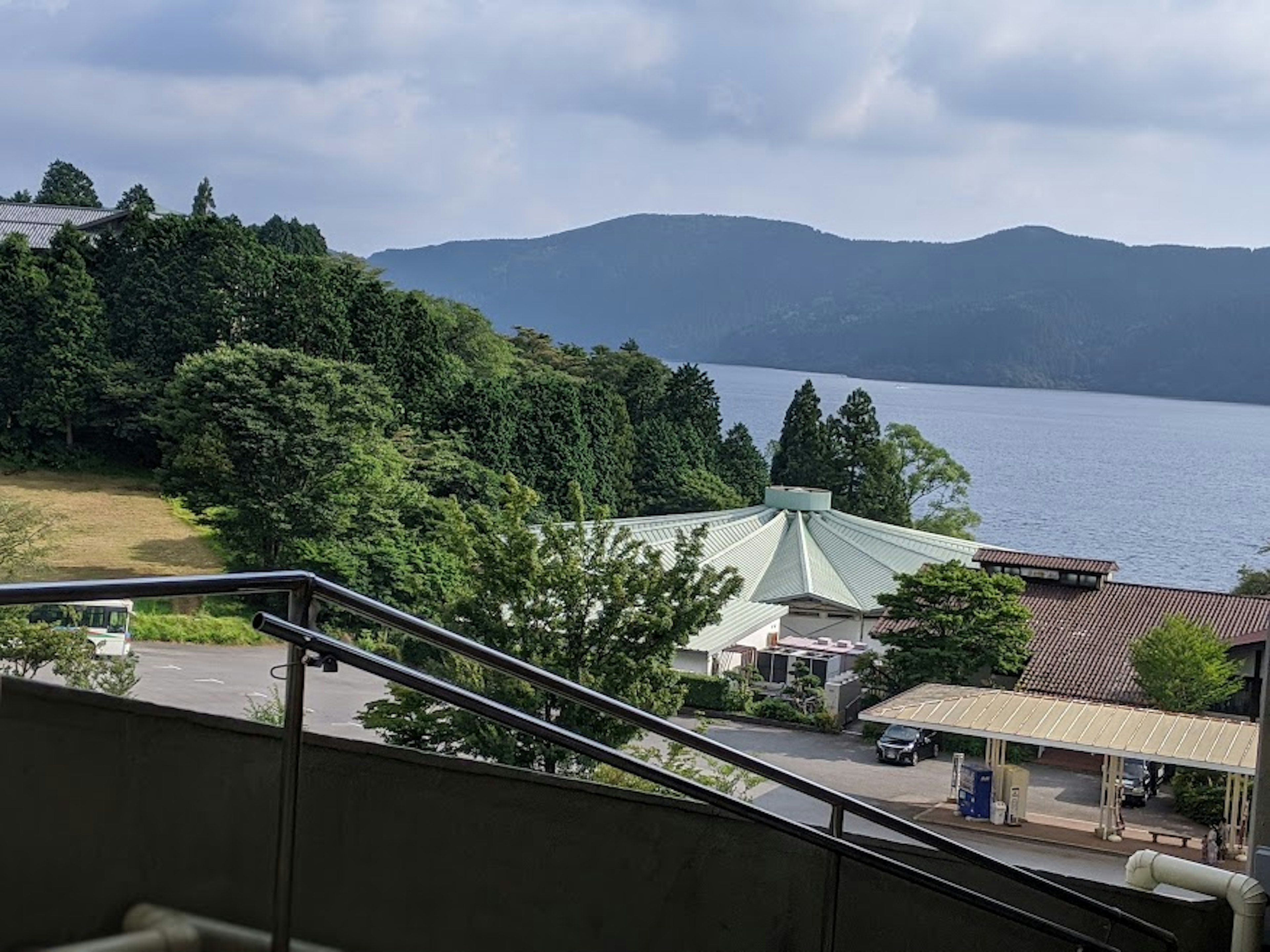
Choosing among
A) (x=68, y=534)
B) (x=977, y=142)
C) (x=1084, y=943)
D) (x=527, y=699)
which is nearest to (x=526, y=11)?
(x=977, y=142)

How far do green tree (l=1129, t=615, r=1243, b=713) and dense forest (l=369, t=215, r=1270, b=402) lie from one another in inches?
1915

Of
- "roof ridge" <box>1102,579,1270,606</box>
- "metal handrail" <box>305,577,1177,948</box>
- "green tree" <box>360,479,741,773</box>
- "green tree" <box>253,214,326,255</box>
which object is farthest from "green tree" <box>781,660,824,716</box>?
"green tree" <box>253,214,326,255</box>

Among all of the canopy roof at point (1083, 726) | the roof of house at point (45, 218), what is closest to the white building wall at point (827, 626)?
the canopy roof at point (1083, 726)

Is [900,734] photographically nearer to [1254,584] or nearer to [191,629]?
[1254,584]

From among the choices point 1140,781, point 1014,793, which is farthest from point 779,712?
point 1014,793

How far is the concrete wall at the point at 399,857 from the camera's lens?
94 centimetres

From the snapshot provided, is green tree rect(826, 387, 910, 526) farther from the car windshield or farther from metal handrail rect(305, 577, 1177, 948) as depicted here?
metal handrail rect(305, 577, 1177, 948)

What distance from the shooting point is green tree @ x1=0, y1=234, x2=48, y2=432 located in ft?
93.5

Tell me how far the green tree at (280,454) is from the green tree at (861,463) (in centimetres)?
1060

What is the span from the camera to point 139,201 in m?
34.4

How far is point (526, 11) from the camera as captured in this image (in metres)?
66.5

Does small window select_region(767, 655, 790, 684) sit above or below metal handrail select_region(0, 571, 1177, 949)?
below

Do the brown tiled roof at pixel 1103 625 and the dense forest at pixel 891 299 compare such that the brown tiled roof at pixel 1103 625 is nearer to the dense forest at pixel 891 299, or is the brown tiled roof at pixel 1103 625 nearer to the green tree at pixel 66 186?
the green tree at pixel 66 186

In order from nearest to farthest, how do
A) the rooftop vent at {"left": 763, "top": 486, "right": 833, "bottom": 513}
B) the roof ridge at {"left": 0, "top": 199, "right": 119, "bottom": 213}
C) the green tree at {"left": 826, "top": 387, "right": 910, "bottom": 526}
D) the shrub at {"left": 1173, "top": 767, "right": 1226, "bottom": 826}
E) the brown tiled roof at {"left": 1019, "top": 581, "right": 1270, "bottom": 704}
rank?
the shrub at {"left": 1173, "top": 767, "right": 1226, "bottom": 826} → the brown tiled roof at {"left": 1019, "top": 581, "right": 1270, "bottom": 704} → the rooftop vent at {"left": 763, "top": 486, "right": 833, "bottom": 513} → the green tree at {"left": 826, "top": 387, "right": 910, "bottom": 526} → the roof ridge at {"left": 0, "top": 199, "right": 119, "bottom": 213}
